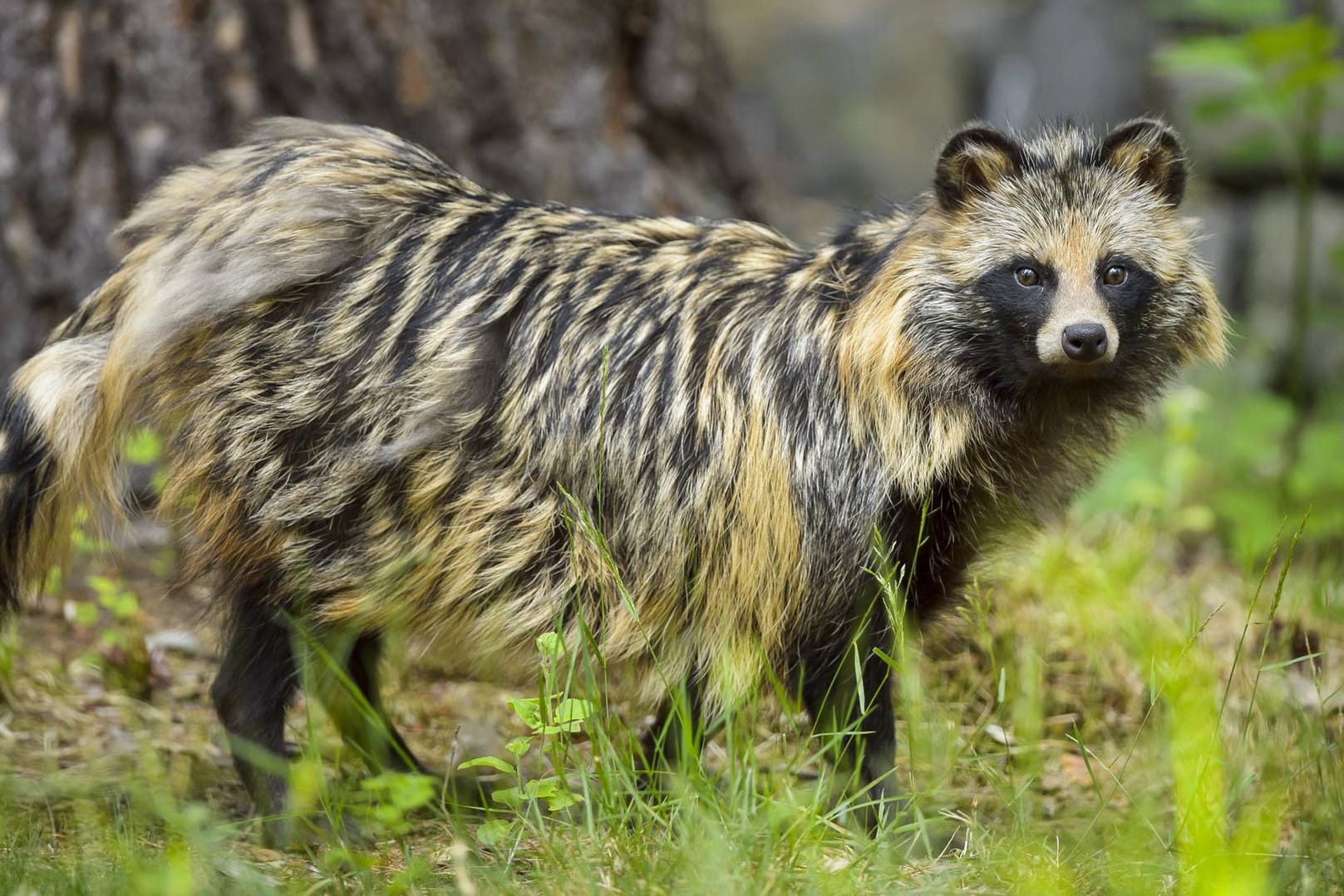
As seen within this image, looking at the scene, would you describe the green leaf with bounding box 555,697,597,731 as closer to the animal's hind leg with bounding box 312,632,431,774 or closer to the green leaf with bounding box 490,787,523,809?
the green leaf with bounding box 490,787,523,809

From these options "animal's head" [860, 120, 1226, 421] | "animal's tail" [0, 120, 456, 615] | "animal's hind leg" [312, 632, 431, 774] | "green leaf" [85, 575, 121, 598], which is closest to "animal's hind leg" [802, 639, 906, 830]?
"animal's head" [860, 120, 1226, 421]

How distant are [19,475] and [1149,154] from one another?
3123 millimetres

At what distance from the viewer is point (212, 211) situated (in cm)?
378

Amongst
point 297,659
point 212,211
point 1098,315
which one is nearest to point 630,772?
point 297,659

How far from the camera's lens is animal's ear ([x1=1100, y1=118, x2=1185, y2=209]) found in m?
3.71

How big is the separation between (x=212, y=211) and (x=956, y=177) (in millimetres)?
1995

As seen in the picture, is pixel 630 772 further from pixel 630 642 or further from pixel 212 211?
pixel 212 211

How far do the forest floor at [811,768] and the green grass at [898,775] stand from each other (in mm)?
12

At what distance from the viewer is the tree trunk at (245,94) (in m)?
4.95

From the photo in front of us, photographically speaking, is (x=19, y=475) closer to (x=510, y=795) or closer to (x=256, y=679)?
(x=256, y=679)

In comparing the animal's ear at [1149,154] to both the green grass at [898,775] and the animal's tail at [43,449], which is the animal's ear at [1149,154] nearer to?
the green grass at [898,775]

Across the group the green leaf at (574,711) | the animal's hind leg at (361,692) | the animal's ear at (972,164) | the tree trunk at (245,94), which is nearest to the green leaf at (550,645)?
the green leaf at (574,711)

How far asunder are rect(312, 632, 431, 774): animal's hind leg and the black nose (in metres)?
2.01

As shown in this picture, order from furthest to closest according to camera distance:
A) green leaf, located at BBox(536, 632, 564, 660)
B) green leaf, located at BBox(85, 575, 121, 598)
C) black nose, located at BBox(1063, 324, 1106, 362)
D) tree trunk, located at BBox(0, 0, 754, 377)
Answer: tree trunk, located at BBox(0, 0, 754, 377) → green leaf, located at BBox(85, 575, 121, 598) → black nose, located at BBox(1063, 324, 1106, 362) → green leaf, located at BBox(536, 632, 564, 660)
